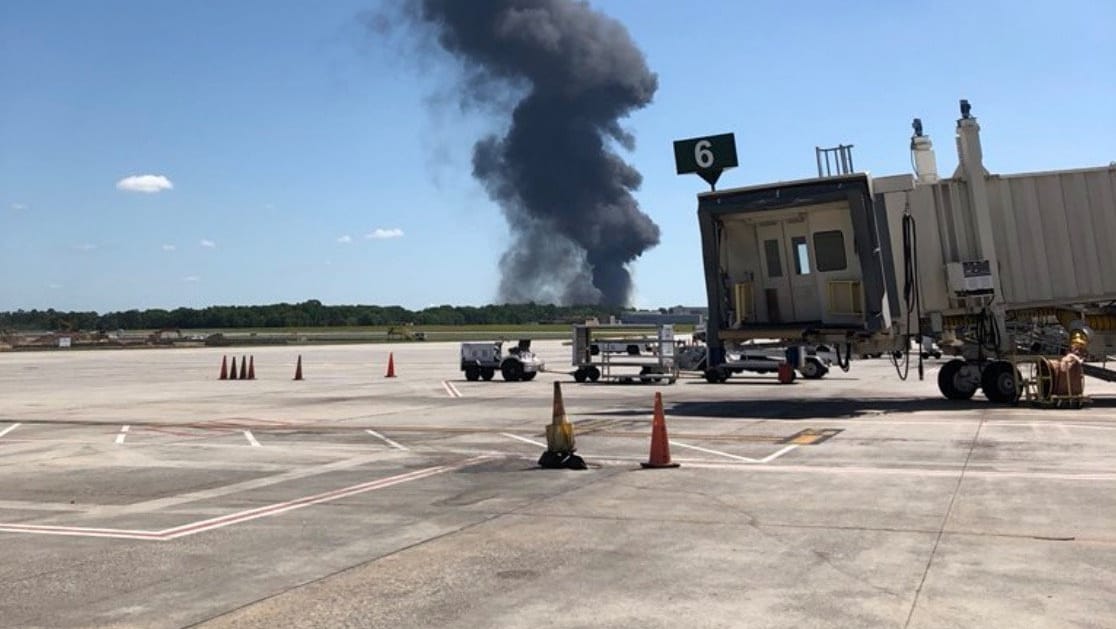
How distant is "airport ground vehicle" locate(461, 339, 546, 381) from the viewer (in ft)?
109

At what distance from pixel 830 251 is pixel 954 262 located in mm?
2616

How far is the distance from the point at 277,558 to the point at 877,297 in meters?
14.4

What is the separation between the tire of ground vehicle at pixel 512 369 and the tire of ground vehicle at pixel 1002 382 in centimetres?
1655

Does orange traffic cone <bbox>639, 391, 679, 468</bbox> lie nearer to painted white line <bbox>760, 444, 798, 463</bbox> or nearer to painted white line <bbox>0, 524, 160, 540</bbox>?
painted white line <bbox>760, 444, 798, 463</bbox>

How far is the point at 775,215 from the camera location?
20062mm

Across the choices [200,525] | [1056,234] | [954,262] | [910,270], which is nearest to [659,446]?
[200,525]

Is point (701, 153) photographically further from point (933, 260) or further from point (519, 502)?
point (519, 502)

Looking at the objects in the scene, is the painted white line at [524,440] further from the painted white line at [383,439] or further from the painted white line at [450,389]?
the painted white line at [450,389]

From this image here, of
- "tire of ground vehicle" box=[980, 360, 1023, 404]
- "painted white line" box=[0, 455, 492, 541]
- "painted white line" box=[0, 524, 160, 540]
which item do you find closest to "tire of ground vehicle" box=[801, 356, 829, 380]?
"tire of ground vehicle" box=[980, 360, 1023, 404]

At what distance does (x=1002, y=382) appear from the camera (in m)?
19.9

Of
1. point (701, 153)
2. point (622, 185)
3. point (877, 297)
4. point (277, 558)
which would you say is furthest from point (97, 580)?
point (622, 185)

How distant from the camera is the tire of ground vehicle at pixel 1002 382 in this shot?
19.6m

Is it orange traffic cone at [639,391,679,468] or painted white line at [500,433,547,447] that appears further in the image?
painted white line at [500,433,547,447]

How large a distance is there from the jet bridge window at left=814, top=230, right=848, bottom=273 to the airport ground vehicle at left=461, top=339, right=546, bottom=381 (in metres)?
14.9
